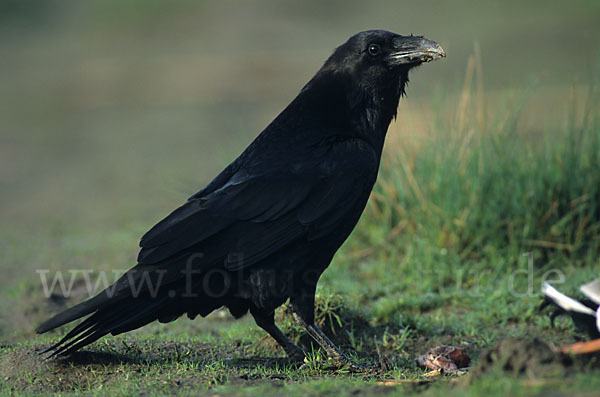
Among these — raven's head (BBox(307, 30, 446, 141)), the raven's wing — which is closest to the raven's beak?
raven's head (BBox(307, 30, 446, 141))

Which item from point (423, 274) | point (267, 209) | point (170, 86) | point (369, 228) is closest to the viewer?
point (267, 209)

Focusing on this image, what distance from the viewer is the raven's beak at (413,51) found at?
4.01 meters

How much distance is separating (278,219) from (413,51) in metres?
1.19

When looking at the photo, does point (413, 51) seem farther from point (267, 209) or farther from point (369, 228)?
point (369, 228)

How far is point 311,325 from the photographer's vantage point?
4.02m

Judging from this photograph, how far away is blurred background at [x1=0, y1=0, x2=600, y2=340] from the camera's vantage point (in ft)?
23.3

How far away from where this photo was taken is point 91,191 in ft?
30.7

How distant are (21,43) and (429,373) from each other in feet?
49.2

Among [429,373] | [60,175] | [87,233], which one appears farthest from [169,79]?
[429,373]

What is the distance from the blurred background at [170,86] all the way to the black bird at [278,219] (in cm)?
161

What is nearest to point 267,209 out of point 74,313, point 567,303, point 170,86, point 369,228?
point 74,313

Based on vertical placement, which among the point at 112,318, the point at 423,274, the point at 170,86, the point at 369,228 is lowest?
the point at 423,274

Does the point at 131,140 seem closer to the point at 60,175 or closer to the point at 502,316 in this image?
the point at 60,175

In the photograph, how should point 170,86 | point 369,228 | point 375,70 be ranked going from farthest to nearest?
point 170,86
point 369,228
point 375,70
